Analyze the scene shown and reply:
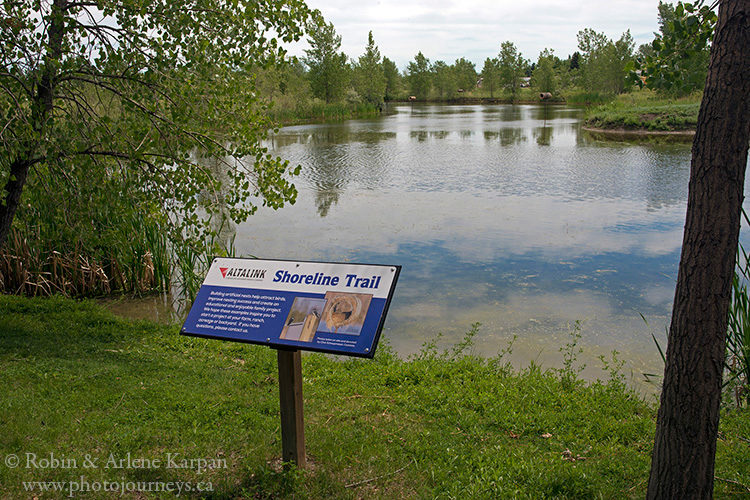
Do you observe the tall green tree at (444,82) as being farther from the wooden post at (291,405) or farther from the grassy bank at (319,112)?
the wooden post at (291,405)

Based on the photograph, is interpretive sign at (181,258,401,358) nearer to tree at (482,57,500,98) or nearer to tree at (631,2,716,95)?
tree at (631,2,716,95)

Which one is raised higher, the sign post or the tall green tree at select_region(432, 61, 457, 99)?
the tall green tree at select_region(432, 61, 457, 99)

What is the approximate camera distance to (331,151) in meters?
23.2

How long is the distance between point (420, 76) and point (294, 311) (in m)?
85.2

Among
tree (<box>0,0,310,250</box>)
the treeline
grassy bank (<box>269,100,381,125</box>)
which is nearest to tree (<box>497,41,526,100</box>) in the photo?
the treeline

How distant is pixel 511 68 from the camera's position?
253 feet

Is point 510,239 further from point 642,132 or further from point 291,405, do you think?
point 642,132

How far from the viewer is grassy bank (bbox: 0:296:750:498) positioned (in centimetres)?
322

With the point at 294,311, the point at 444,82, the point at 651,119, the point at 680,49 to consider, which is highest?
the point at 444,82

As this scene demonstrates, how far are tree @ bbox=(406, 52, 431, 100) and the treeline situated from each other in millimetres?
134

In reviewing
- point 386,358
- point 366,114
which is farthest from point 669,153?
point 366,114

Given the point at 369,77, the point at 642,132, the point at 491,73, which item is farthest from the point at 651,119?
the point at 491,73

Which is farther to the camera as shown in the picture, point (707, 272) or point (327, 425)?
point (327, 425)

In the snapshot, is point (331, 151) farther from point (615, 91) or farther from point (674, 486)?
point (615, 91)
